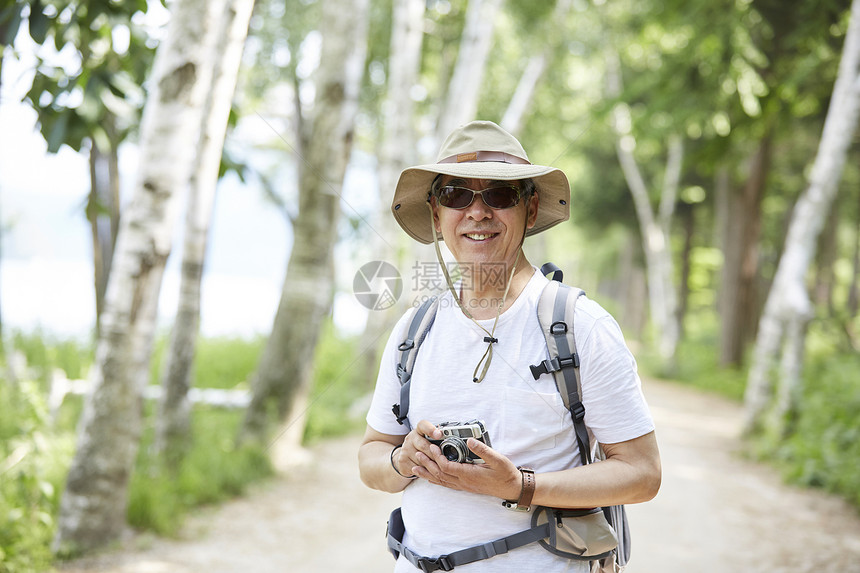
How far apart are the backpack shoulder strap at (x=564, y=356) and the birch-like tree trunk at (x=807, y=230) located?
839 cm

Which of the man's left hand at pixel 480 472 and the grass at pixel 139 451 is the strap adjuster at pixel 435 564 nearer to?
the man's left hand at pixel 480 472

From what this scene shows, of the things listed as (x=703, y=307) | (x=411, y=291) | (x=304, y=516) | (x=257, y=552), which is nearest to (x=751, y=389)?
(x=304, y=516)

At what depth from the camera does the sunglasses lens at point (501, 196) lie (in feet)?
6.57

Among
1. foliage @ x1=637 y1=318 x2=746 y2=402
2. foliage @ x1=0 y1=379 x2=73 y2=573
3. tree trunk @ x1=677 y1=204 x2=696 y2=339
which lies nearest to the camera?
foliage @ x1=0 y1=379 x2=73 y2=573

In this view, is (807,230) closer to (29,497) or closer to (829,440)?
(829,440)

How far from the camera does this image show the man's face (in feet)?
6.59

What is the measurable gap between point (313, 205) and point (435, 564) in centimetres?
614

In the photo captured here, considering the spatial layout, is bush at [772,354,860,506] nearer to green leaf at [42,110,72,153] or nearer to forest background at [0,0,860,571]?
forest background at [0,0,860,571]

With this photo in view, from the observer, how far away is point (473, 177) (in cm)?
194

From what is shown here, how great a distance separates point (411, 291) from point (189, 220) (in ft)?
16.6

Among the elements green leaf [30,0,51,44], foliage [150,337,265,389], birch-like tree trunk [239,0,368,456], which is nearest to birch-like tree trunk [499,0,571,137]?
birch-like tree trunk [239,0,368,456]

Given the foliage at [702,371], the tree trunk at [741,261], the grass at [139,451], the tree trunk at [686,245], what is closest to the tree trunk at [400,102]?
the grass at [139,451]

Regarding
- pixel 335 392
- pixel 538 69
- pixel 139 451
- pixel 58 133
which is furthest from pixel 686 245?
pixel 58 133

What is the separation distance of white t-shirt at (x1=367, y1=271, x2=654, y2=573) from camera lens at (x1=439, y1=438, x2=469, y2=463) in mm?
170
